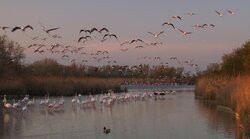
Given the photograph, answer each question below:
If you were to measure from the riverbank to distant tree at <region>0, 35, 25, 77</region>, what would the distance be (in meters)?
17.4

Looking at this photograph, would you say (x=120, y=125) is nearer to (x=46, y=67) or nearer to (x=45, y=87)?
(x=45, y=87)

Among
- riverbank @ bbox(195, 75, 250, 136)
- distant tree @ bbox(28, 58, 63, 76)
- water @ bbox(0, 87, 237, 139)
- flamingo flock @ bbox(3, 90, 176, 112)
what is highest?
distant tree @ bbox(28, 58, 63, 76)

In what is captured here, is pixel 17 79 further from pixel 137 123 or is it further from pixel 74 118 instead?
pixel 137 123

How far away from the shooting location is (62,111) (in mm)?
29844

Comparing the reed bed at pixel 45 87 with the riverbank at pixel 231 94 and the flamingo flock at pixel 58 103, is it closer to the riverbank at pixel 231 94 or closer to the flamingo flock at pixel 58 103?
the flamingo flock at pixel 58 103

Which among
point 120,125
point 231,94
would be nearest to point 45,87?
Answer: point 231,94

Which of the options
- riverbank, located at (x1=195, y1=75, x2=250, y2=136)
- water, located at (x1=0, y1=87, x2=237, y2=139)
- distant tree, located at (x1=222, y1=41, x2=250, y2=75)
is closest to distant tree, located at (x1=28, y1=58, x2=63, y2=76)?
distant tree, located at (x1=222, y1=41, x2=250, y2=75)

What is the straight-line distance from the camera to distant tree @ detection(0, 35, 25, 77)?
48.4 m

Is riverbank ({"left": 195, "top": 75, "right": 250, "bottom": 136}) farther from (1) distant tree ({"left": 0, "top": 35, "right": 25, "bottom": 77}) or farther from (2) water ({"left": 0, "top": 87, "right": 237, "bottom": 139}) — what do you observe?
(1) distant tree ({"left": 0, "top": 35, "right": 25, "bottom": 77})

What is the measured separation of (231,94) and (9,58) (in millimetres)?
28656

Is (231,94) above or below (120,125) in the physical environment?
above

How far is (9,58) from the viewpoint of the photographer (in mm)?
51844

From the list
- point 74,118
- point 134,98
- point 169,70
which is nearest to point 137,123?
point 74,118

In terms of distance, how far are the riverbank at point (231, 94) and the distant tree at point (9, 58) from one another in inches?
686
